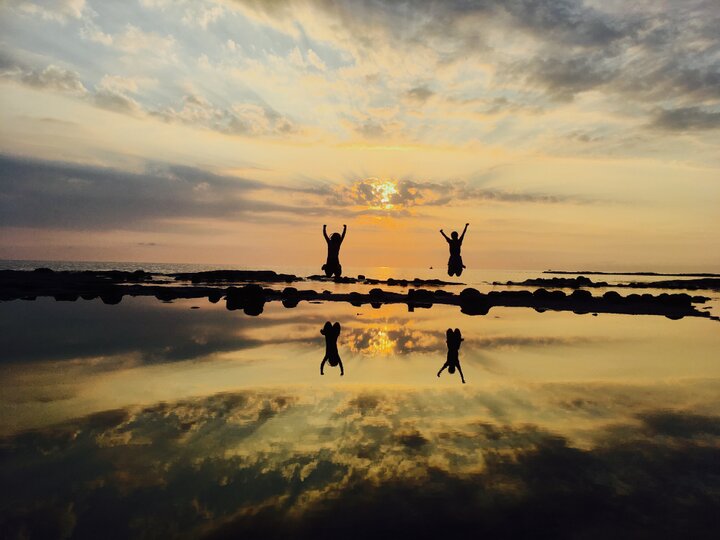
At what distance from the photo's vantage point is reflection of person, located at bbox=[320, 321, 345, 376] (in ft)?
39.4

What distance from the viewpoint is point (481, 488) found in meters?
5.07

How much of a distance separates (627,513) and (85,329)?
17676 millimetres

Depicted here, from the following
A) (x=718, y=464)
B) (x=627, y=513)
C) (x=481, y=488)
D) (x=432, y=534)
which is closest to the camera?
(x=432, y=534)

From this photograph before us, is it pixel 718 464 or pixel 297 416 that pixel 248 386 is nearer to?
pixel 297 416

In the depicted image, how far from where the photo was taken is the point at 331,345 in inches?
588

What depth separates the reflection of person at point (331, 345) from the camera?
473 inches

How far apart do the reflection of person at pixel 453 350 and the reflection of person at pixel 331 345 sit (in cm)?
262

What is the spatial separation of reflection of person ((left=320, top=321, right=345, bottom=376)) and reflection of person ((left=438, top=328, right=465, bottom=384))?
2.62 metres

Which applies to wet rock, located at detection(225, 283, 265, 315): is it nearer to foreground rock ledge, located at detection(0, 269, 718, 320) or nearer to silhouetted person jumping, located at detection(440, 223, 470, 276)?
foreground rock ledge, located at detection(0, 269, 718, 320)

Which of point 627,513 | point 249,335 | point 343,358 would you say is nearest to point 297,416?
point 627,513

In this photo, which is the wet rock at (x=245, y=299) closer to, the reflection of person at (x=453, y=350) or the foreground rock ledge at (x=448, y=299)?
the foreground rock ledge at (x=448, y=299)

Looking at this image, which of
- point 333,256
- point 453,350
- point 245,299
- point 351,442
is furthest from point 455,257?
point 351,442

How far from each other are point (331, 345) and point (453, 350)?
3675 millimetres

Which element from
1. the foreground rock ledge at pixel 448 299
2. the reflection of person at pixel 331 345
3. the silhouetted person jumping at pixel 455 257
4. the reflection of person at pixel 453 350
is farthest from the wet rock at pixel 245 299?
the reflection of person at pixel 453 350
